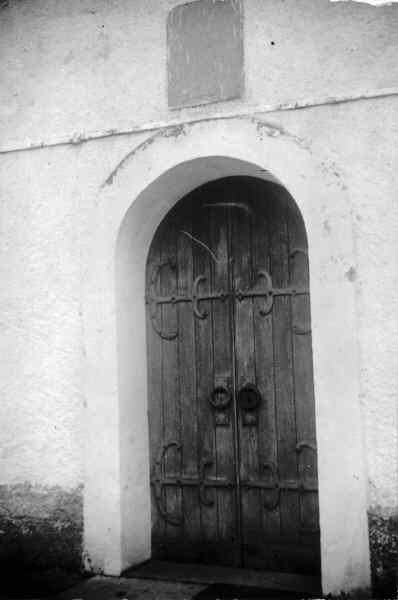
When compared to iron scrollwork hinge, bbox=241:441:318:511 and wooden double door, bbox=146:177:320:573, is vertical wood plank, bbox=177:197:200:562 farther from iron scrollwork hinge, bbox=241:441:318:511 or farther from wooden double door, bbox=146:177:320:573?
iron scrollwork hinge, bbox=241:441:318:511

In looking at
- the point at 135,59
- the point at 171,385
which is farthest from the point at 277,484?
the point at 135,59

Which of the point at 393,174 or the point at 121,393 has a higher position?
the point at 393,174

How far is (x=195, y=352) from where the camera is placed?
4.57m

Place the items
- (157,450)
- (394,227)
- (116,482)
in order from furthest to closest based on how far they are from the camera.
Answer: (157,450) < (116,482) < (394,227)

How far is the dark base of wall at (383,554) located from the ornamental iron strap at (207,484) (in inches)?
21.3

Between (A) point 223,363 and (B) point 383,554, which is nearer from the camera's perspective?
(B) point 383,554

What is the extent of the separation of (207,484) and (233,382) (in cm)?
65

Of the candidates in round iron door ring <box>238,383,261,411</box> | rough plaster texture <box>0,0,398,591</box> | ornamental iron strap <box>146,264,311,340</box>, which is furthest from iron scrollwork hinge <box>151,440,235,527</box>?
ornamental iron strap <box>146,264,311,340</box>

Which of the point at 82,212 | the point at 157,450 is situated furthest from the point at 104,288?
the point at 157,450

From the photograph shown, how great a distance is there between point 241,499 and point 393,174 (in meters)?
2.11

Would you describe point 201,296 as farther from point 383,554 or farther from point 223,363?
point 383,554

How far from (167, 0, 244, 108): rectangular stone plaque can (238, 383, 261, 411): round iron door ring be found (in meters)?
1.73

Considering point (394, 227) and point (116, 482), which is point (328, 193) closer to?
point (394, 227)

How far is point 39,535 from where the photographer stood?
4.45 metres
